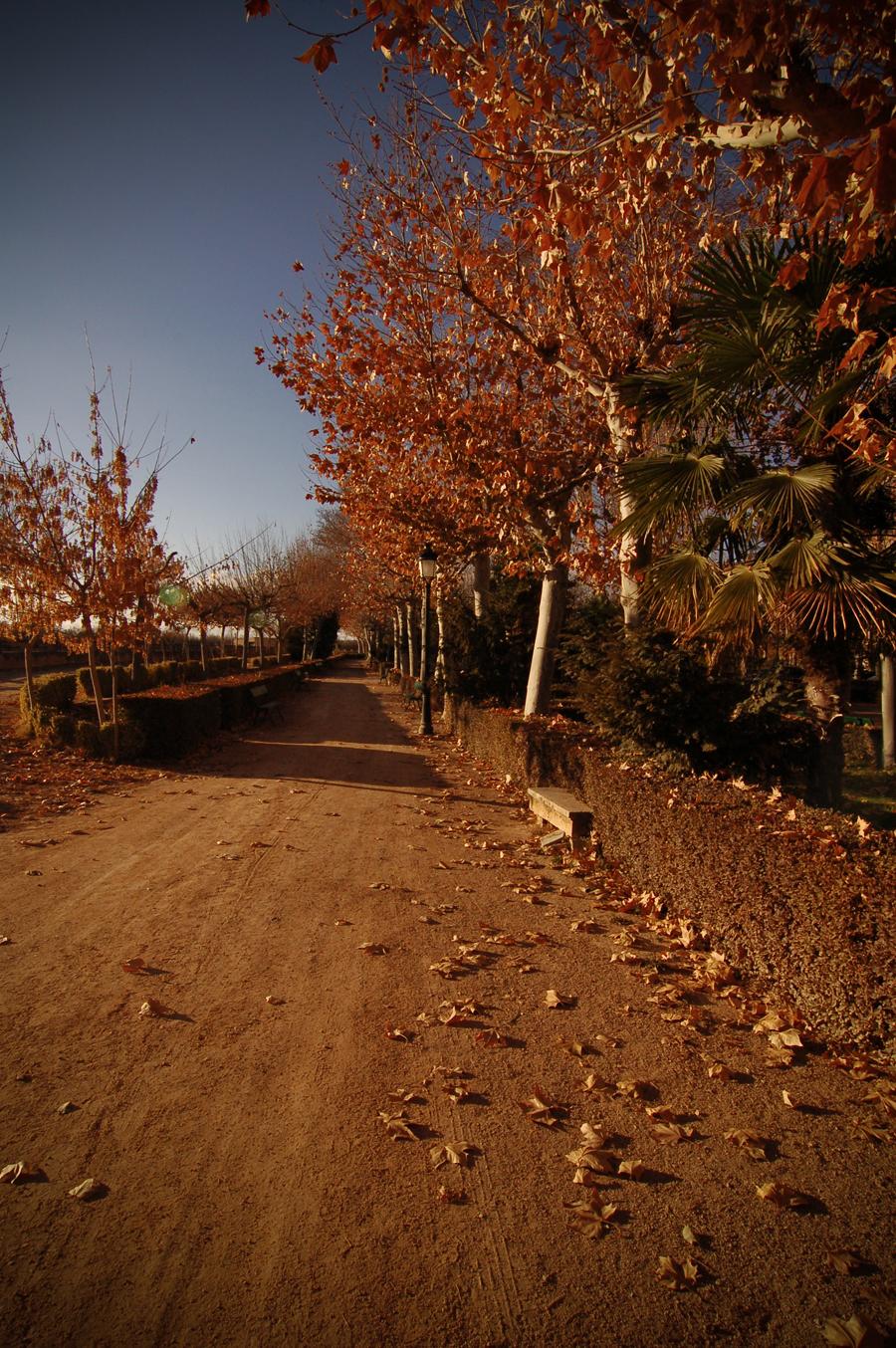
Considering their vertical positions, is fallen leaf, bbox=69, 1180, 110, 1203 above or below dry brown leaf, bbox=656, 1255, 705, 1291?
above

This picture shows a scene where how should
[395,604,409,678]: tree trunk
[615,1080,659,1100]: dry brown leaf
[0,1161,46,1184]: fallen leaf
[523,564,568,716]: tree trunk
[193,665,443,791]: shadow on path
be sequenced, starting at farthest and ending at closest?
1. [395,604,409,678]: tree trunk
2. [523,564,568,716]: tree trunk
3. [193,665,443,791]: shadow on path
4. [615,1080,659,1100]: dry brown leaf
5. [0,1161,46,1184]: fallen leaf

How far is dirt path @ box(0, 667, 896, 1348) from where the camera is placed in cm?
211

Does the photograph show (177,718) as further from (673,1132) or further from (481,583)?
(673,1132)

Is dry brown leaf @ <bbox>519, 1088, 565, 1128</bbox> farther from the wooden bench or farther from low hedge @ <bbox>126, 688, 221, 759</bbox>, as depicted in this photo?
low hedge @ <bbox>126, 688, 221, 759</bbox>

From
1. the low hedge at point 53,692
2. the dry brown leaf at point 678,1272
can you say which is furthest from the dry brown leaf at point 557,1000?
the low hedge at point 53,692

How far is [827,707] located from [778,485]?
6.67ft

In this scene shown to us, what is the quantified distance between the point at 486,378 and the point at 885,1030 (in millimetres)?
10323

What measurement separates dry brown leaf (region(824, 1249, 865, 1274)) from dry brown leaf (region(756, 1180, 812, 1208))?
0.64 feet

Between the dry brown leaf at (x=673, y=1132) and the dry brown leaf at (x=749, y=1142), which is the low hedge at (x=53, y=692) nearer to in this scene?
the dry brown leaf at (x=673, y=1132)

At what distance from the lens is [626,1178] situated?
264 centimetres

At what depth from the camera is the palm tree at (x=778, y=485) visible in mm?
5000

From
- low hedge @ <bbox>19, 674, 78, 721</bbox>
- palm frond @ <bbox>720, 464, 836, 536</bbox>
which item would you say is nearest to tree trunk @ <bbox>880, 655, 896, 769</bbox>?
palm frond @ <bbox>720, 464, 836, 536</bbox>

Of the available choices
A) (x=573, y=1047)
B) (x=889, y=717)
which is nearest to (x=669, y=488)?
(x=573, y=1047)

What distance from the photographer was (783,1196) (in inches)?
100
